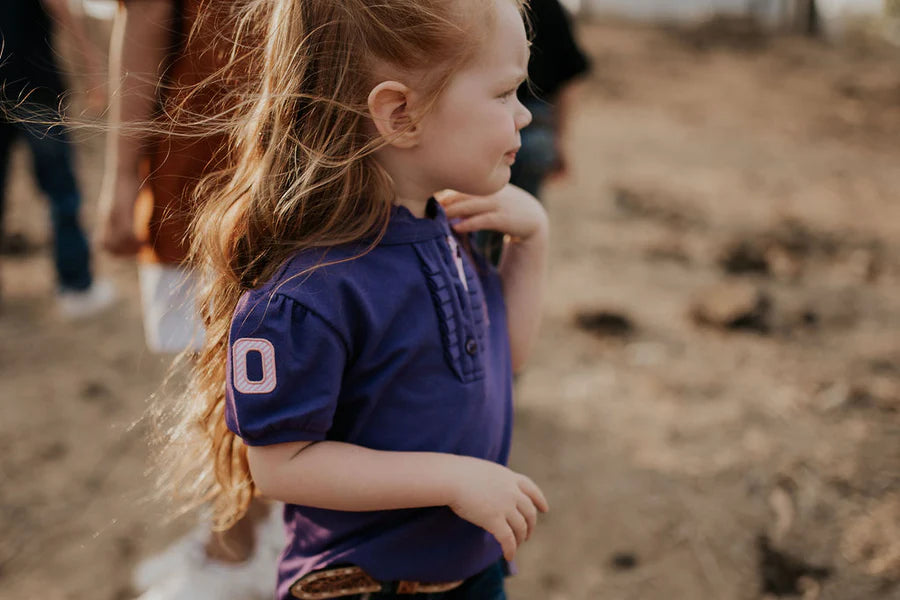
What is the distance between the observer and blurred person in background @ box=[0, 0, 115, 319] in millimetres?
3047

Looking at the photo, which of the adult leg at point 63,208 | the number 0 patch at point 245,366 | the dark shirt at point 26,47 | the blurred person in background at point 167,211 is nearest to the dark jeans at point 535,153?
the blurred person in background at point 167,211

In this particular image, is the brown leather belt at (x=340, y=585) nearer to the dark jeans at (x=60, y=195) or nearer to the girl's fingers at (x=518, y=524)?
the girl's fingers at (x=518, y=524)

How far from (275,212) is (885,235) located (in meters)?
4.24

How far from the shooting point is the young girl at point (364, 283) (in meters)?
0.96

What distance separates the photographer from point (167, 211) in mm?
1533

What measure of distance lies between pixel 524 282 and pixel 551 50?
116 cm

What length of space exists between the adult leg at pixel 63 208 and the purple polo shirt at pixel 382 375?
2809mm

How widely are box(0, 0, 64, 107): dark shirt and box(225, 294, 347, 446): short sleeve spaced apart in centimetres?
253

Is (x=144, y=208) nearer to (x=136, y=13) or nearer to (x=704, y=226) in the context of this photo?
(x=136, y=13)

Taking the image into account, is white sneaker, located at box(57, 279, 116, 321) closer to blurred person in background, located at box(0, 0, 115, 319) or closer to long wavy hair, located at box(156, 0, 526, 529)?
blurred person in background, located at box(0, 0, 115, 319)

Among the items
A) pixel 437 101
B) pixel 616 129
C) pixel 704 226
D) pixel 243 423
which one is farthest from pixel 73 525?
pixel 616 129

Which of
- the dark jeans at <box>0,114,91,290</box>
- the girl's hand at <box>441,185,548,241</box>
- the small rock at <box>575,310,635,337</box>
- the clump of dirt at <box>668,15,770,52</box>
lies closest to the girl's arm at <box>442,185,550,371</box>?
the girl's hand at <box>441,185,548,241</box>

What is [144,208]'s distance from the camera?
5.51 ft

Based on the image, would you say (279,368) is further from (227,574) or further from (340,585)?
(227,574)
